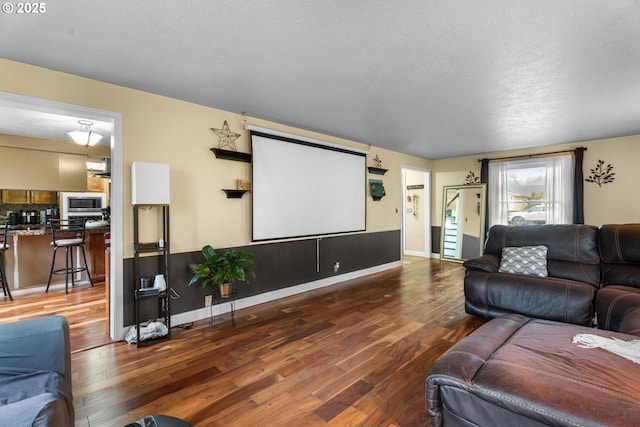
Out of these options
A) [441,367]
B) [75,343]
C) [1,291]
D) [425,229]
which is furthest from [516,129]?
[1,291]

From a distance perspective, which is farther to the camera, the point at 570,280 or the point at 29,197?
the point at 29,197

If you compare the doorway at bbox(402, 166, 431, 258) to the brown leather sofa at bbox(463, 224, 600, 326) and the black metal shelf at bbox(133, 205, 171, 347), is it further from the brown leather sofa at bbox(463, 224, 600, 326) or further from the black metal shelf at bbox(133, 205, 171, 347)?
the black metal shelf at bbox(133, 205, 171, 347)

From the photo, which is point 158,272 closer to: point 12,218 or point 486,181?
point 12,218

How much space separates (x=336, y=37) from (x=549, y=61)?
1792 mm

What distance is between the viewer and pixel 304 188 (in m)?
4.39

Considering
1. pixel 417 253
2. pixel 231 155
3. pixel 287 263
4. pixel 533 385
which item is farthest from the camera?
pixel 417 253

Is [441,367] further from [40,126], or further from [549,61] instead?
[40,126]

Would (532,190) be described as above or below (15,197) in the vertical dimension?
above

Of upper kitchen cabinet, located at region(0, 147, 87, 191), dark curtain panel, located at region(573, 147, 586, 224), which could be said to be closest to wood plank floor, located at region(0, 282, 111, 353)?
upper kitchen cabinet, located at region(0, 147, 87, 191)

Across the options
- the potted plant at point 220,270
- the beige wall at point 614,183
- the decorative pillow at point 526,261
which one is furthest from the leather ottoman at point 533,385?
the beige wall at point 614,183

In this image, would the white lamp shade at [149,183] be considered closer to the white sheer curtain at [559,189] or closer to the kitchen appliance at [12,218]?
the kitchen appliance at [12,218]

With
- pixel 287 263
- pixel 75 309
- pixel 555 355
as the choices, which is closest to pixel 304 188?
pixel 287 263

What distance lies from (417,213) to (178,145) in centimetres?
629

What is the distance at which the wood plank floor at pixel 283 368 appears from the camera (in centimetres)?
180
